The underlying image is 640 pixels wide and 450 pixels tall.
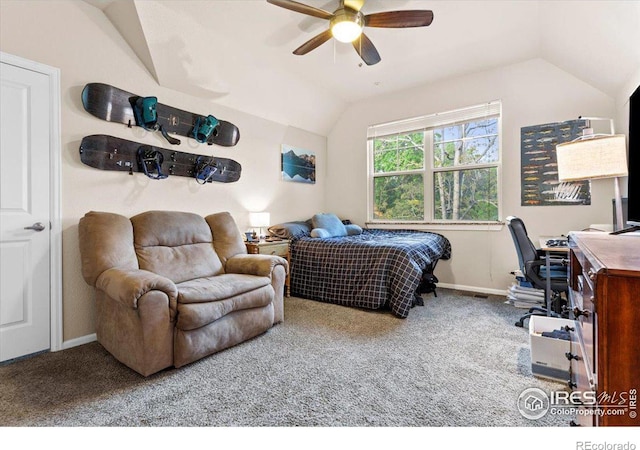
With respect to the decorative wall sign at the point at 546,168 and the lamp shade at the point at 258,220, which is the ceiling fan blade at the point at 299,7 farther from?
the decorative wall sign at the point at 546,168

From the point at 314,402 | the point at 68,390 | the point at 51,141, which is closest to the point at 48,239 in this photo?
the point at 51,141

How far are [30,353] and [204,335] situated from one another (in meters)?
1.35

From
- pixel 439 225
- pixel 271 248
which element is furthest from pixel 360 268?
pixel 439 225

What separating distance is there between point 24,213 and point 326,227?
296 centimetres

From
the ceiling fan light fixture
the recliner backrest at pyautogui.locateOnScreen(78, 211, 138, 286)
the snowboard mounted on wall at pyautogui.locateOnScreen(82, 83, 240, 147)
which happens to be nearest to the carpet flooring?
the recliner backrest at pyautogui.locateOnScreen(78, 211, 138, 286)

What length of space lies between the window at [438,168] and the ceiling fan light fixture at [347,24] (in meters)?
2.27

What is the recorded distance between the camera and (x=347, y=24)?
7.70 ft

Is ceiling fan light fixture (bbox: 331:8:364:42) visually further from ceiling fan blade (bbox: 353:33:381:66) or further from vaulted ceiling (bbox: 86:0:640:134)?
vaulted ceiling (bbox: 86:0:640:134)

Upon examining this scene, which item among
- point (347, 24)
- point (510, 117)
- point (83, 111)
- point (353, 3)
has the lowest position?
point (83, 111)

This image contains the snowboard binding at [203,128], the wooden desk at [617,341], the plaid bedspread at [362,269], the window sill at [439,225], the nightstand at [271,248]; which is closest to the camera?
the wooden desk at [617,341]

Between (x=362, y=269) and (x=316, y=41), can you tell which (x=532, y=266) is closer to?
(x=362, y=269)

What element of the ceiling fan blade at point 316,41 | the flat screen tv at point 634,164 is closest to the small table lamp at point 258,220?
the ceiling fan blade at point 316,41

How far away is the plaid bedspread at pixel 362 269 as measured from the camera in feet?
9.53
